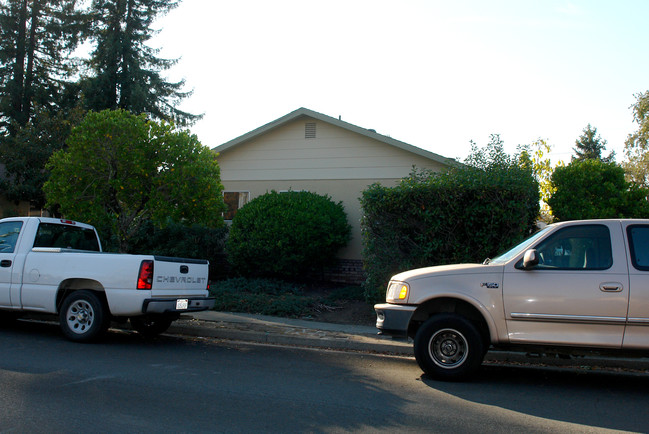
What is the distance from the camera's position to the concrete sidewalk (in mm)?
7984

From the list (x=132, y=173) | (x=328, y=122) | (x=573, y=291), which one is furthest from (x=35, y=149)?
(x=573, y=291)

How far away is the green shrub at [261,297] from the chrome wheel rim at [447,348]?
5.21 m

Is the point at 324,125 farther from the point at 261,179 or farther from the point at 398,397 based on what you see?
the point at 398,397

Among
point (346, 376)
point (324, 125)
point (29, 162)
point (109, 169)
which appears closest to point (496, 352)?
point (346, 376)

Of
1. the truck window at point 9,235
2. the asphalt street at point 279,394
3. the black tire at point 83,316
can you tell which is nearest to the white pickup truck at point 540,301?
the asphalt street at point 279,394

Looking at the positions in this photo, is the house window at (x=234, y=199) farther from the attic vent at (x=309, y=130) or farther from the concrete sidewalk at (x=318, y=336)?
the concrete sidewalk at (x=318, y=336)

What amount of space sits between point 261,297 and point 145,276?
458 centimetres

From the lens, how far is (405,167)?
15250mm

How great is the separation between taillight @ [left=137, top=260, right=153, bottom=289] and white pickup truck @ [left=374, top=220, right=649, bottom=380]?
3488 millimetres

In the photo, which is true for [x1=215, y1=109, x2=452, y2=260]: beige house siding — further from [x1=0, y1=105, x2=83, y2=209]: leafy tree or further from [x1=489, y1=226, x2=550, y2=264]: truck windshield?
[x1=489, y1=226, x2=550, y2=264]: truck windshield

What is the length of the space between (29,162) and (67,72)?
32.9ft

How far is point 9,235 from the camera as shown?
931 cm

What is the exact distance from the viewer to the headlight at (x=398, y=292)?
698 cm

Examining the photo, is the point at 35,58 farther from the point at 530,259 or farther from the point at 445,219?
the point at 530,259
